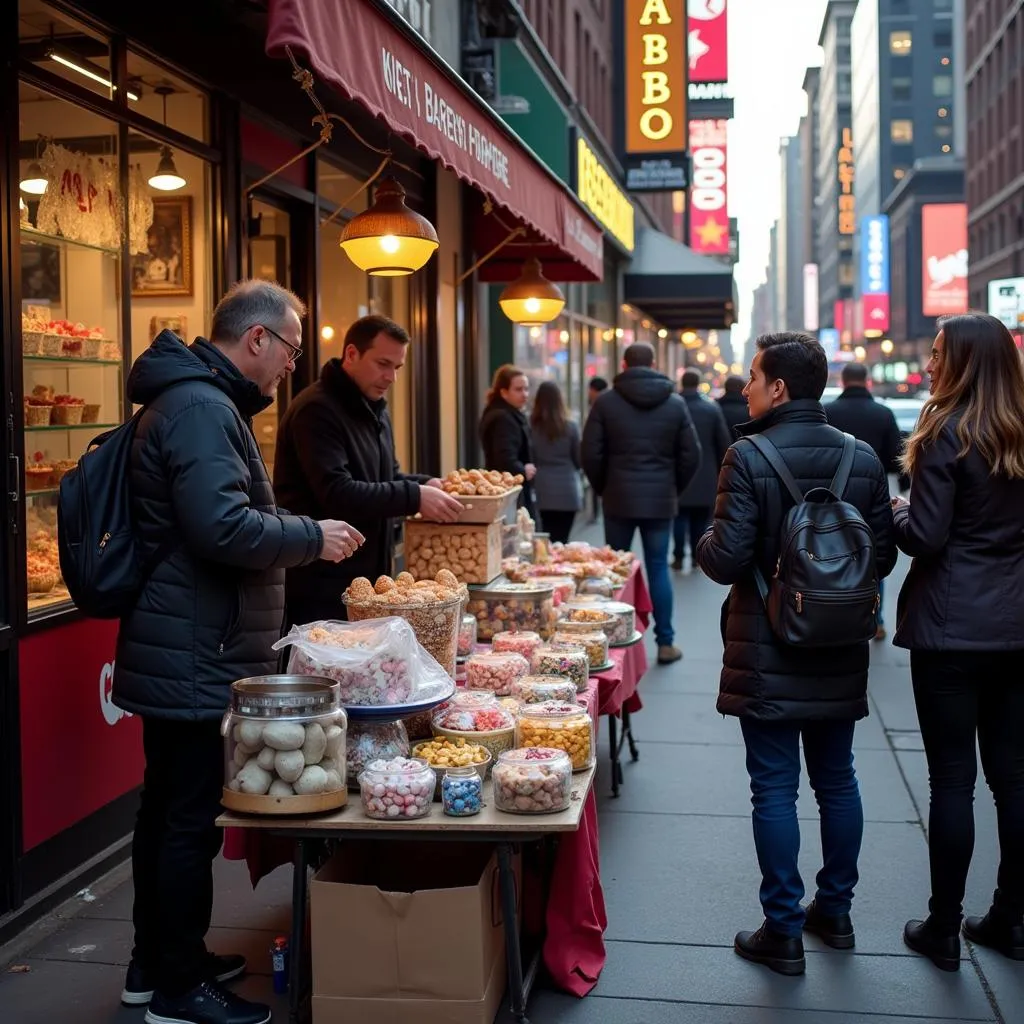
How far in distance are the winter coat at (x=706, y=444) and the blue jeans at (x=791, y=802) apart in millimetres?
9530

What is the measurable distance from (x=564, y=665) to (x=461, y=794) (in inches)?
52.3

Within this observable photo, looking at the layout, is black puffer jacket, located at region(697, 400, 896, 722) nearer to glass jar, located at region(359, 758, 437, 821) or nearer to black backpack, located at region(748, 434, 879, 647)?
black backpack, located at region(748, 434, 879, 647)

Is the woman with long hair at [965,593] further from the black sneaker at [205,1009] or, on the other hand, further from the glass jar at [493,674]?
the black sneaker at [205,1009]

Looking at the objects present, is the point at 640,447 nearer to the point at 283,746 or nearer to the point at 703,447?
the point at 703,447

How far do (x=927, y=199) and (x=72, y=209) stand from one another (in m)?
98.6

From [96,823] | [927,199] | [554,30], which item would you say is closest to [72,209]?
[96,823]

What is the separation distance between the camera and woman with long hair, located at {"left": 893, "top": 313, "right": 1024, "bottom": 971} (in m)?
4.43

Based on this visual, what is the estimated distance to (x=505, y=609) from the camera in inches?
239

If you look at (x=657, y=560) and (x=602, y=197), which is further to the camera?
(x=602, y=197)

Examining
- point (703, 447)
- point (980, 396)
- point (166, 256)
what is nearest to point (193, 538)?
point (980, 396)

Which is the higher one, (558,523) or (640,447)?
(640,447)

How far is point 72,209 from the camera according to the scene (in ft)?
19.1

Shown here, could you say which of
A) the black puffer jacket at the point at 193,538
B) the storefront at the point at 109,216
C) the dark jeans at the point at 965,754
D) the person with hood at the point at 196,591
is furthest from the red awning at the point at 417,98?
the dark jeans at the point at 965,754

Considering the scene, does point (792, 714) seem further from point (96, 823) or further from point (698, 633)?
point (698, 633)
